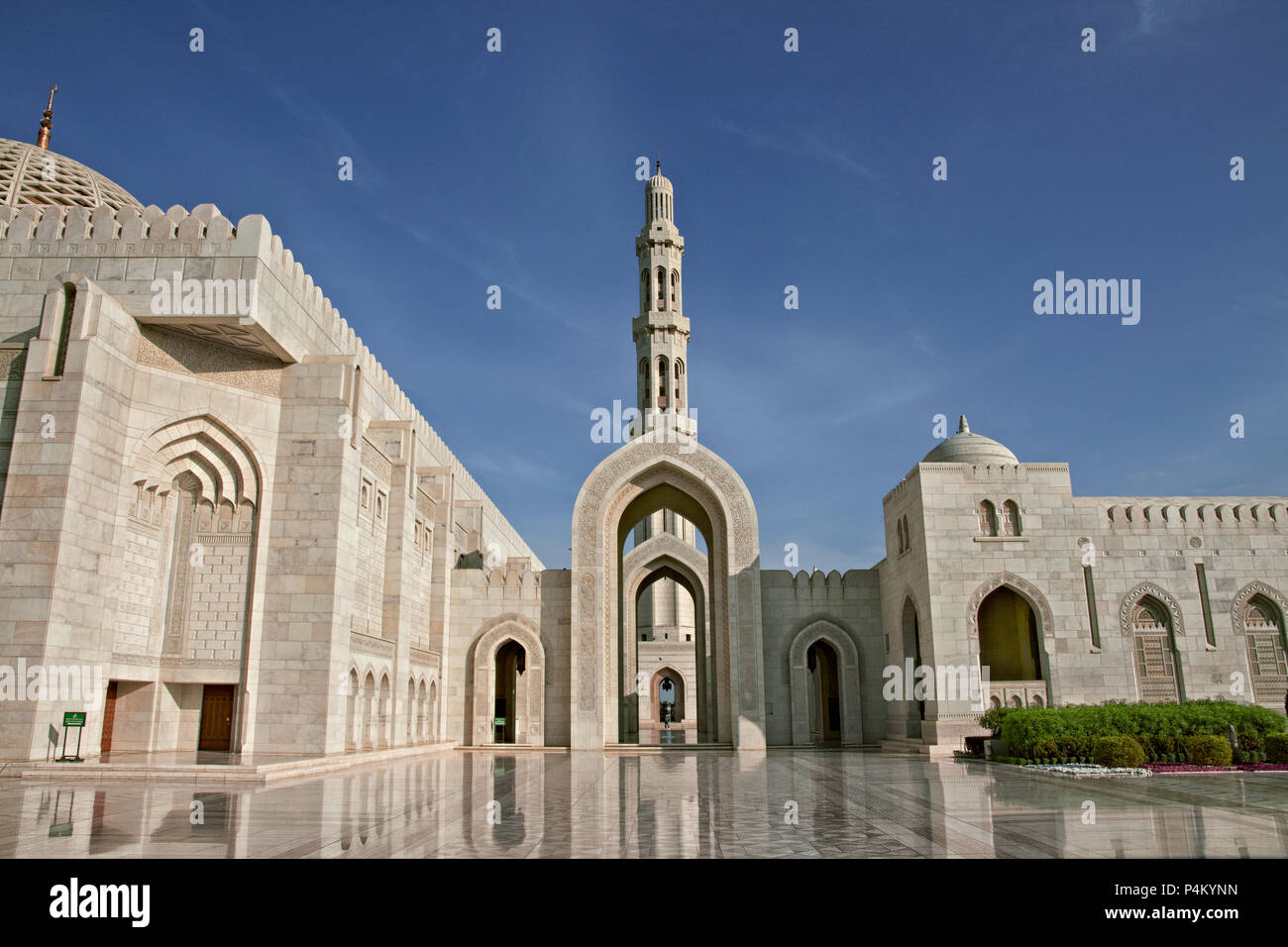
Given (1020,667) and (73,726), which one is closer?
(73,726)

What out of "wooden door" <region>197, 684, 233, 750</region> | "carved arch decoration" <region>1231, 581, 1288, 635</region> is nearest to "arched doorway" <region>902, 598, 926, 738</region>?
"carved arch decoration" <region>1231, 581, 1288, 635</region>

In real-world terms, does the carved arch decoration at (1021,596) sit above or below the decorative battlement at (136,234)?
below

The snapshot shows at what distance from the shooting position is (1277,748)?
14.9 metres

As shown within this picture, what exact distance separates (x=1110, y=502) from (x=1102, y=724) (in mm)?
8019

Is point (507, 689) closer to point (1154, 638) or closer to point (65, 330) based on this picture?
point (1154, 638)

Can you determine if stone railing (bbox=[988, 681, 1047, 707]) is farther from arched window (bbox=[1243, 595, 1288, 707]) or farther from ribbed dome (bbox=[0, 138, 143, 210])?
ribbed dome (bbox=[0, 138, 143, 210])

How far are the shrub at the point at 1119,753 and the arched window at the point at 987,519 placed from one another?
7610 millimetres

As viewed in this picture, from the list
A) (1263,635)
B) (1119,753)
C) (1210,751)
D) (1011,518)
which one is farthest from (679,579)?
(1210,751)

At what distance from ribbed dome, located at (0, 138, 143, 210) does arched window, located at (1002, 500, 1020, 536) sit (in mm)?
21205

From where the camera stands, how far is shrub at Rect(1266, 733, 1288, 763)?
1486 cm

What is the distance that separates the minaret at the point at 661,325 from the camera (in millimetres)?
→ 33875

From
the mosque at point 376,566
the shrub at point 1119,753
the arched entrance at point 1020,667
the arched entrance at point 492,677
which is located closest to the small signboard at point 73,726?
the mosque at point 376,566

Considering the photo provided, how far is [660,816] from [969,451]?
1835 cm

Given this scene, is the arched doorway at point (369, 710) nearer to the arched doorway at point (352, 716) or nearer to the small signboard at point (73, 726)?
the arched doorway at point (352, 716)
